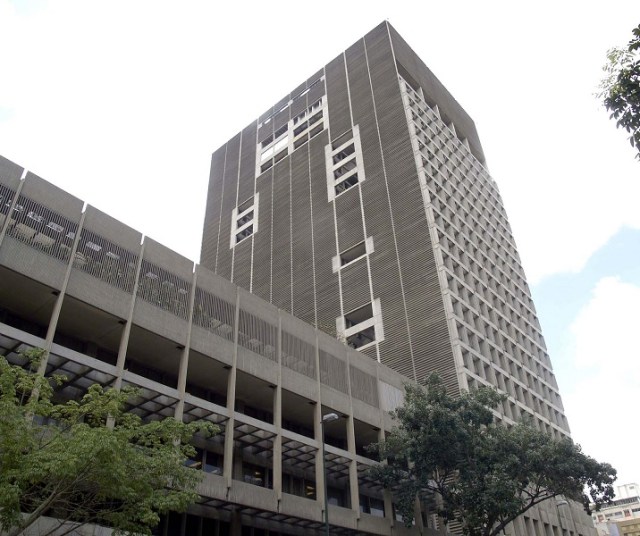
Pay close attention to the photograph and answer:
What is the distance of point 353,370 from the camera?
40969 mm

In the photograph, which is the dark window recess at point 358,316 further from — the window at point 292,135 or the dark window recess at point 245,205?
the window at point 292,135

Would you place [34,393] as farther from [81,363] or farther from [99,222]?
[99,222]

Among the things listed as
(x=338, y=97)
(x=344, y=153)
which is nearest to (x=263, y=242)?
(x=344, y=153)

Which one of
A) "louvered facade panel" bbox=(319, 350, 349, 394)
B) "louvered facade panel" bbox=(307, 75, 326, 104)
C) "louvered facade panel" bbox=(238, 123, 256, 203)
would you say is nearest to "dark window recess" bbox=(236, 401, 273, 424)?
"louvered facade panel" bbox=(319, 350, 349, 394)

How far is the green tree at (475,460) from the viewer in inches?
1277

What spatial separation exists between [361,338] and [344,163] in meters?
24.0

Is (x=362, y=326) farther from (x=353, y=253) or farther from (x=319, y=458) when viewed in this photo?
(x=319, y=458)

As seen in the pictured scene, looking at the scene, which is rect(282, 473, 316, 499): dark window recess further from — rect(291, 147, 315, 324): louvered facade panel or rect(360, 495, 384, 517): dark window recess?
Result: rect(291, 147, 315, 324): louvered facade panel

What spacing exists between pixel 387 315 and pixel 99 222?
108 feet

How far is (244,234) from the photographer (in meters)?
80.8

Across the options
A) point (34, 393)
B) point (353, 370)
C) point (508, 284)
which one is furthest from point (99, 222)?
point (508, 284)

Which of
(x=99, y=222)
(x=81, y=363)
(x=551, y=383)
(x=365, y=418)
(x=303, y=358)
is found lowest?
(x=81, y=363)

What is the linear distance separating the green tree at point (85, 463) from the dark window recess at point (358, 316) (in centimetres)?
4090

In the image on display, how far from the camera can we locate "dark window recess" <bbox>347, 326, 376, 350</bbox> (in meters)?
58.5
